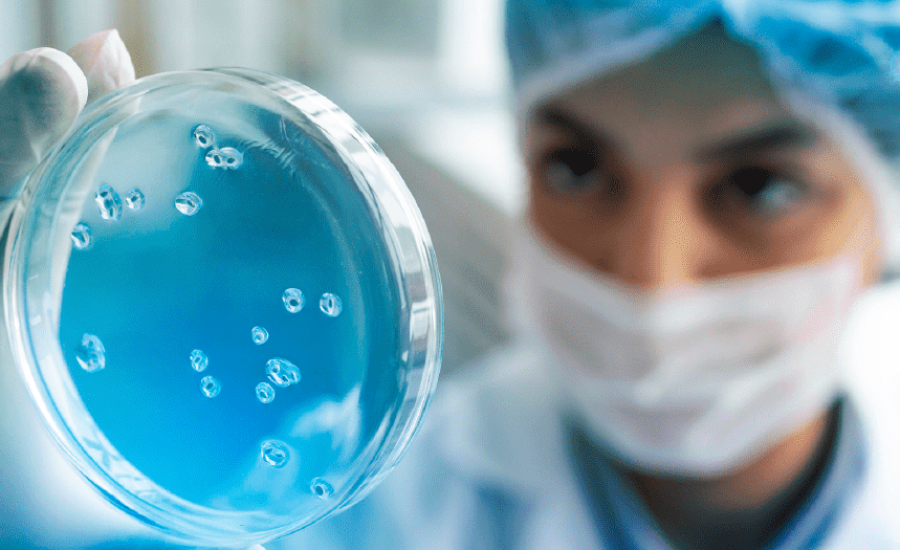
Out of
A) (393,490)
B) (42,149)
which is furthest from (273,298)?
(393,490)

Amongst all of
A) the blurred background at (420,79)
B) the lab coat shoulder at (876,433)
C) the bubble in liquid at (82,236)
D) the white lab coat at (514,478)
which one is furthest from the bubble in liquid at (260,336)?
the blurred background at (420,79)

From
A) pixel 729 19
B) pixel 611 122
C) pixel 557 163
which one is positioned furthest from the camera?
pixel 557 163

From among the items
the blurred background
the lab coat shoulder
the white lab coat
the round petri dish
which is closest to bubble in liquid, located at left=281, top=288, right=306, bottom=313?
the round petri dish

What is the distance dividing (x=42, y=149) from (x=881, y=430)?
111 centimetres

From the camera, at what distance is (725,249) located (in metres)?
0.85

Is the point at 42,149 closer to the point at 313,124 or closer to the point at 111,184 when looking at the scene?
the point at 111,184

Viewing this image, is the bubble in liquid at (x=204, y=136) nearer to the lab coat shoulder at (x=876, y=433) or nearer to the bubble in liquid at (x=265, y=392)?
the bubble in liquid at (x=265, y=392)

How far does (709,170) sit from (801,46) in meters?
0.16

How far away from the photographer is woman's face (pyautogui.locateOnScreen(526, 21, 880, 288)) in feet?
2.63

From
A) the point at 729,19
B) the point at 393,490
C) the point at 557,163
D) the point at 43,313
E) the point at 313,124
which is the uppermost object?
the point at 729,19

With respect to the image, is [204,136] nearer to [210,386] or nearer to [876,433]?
[210,386]

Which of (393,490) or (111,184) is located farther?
(393,490)

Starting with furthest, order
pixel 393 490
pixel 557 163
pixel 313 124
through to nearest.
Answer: pixel 393 490, pixel 557 163, pixel 313 124

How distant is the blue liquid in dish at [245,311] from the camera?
1.05ft
